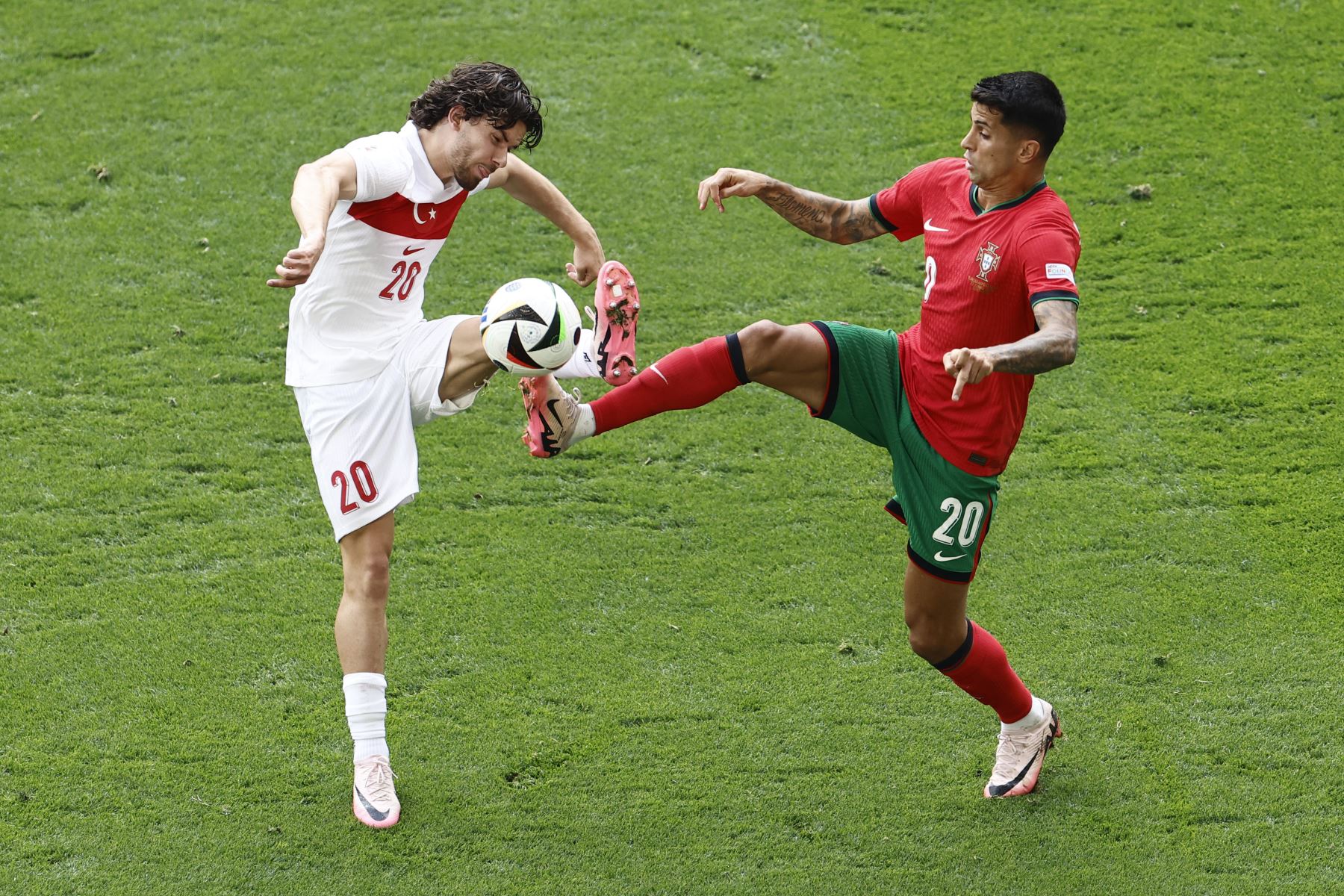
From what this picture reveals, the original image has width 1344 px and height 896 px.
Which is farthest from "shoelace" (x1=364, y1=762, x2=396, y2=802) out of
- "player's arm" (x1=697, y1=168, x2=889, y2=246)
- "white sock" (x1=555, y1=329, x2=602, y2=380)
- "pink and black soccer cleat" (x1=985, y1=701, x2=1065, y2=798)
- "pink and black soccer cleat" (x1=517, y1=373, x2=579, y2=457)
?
"player's arm" (x1=697, y1=168, x2=889, y2=246)

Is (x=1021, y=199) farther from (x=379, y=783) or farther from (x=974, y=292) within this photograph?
(x=379, y=783)

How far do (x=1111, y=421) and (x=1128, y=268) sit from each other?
1.12 m

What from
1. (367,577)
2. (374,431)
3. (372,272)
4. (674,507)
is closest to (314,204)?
(372,272)

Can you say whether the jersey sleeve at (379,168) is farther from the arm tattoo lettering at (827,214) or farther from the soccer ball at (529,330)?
the arm tattoo lettering at (827,214)

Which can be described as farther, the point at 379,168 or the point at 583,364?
the point at 583,364

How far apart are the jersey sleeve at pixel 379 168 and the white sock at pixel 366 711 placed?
138 cm

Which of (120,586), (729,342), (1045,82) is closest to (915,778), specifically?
(729,342)

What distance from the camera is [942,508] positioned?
4.06 metres

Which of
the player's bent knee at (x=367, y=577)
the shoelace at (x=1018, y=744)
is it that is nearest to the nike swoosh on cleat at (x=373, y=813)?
the player's bent knee at (x=367, y=577)

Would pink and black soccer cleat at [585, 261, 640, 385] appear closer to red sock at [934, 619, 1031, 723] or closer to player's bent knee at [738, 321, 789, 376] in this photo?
player's bent knee at [738, 321, 789, 376]

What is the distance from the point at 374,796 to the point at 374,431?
3.49 feet

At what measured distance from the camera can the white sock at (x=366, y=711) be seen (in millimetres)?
4137

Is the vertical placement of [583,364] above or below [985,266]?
below

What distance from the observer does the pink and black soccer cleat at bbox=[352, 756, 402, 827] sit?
413 cm
